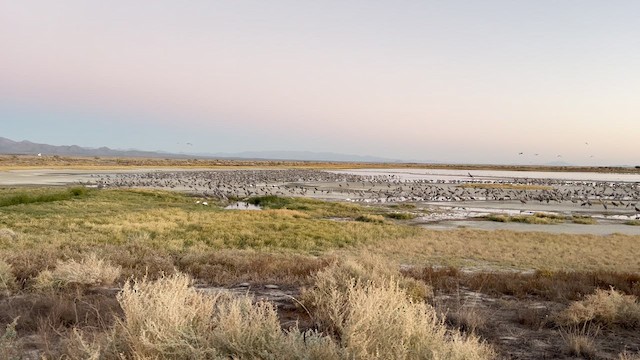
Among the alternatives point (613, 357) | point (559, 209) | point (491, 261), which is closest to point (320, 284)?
point (613, 357)

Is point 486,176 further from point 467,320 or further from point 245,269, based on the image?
point 467,320

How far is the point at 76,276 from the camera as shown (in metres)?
8.72

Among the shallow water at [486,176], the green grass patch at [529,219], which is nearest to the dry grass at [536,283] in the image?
the green grass patch at [529,219]

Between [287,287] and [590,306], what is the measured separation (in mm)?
5236

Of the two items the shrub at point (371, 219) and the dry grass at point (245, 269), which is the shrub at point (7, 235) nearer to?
the dry grass at point (245, 269)

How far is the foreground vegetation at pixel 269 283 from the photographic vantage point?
478cm

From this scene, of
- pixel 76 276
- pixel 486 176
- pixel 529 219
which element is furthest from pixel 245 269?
pixel 486 176

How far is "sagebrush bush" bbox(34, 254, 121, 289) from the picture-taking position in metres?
8.56

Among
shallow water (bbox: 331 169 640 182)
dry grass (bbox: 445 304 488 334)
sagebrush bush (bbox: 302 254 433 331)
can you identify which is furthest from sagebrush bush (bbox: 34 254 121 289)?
shallow water (bbox: 331 169 640 182)

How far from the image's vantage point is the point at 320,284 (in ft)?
26.5

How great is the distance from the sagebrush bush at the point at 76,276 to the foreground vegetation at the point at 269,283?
2cm

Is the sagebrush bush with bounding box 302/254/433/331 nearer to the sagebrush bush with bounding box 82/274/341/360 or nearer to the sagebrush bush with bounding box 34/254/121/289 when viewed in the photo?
the sagebrush bush with bounding box 82/274/341/360

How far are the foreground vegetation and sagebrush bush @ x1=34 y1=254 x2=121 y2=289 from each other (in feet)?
0.07

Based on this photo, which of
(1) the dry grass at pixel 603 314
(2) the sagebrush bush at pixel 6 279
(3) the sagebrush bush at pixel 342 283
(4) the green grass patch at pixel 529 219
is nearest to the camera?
(3) the sagebrush bush at pixel 342 283
